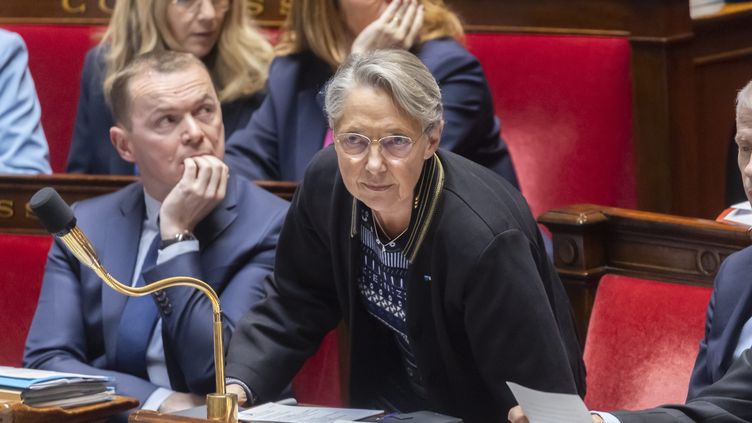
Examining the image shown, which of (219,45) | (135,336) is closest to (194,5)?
(219,45)

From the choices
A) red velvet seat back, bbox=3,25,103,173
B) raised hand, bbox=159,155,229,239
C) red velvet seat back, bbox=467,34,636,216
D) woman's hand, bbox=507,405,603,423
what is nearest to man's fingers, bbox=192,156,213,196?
raised hand, bbox=159,155,229,239

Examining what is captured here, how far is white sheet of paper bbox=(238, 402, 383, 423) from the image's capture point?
1276mm

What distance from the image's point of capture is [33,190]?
205 cm

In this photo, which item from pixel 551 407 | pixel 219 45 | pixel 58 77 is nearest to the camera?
pixel 551 407

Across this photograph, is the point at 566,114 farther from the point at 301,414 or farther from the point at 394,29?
the point at 301,414

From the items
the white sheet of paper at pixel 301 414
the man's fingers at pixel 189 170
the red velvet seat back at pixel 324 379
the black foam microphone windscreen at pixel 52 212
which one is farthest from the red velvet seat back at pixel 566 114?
the black foam microphone windscreen at pixel 52 212

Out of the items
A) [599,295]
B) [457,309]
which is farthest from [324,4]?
[457,309]

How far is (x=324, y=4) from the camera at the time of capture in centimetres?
220

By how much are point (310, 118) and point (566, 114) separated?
507mm

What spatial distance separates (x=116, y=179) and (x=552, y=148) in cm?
84

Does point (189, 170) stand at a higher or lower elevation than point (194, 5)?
lower

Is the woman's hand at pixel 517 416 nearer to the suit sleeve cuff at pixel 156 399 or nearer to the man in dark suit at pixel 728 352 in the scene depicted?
the man in dark suit at pixel 728 352

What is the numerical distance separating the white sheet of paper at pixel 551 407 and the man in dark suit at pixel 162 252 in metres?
0.61

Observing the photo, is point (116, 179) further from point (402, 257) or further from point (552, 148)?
point (552, 148)
